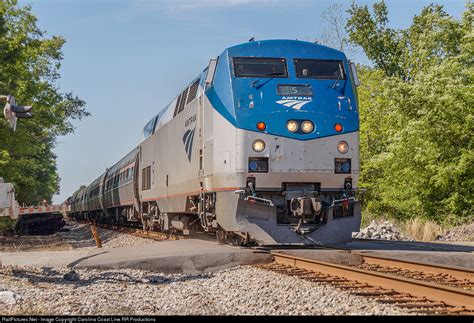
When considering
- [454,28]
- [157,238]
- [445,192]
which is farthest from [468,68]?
[157,238]

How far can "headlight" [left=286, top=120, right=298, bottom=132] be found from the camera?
11453 mm

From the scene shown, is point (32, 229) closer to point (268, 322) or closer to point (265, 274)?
point (265, 274)

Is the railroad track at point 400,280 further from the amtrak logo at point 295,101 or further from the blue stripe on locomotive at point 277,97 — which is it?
the amtrak logo at point 295,101

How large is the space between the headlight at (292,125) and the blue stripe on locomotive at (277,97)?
58mm

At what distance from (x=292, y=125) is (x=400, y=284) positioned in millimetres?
4652

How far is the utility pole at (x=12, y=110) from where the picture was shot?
945 cm

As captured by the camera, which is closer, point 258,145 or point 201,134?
point 258,145

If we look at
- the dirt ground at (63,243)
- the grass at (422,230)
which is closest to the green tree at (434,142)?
the grass at (422,230)

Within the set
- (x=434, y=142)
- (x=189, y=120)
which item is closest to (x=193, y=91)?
(x=189, y=120)

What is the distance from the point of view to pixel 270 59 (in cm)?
1225

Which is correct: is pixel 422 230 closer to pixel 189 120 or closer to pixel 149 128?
pixel 149 128

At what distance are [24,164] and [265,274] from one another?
17.9 meters

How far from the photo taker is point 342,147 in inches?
462

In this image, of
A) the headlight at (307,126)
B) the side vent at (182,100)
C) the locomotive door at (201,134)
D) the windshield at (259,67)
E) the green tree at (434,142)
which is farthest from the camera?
the green tree at (434,142)
